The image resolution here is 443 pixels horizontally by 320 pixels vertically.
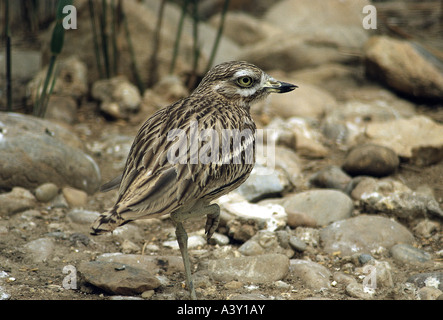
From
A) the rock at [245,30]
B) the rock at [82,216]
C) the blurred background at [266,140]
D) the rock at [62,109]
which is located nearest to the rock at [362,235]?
the blurred background at [266,140]

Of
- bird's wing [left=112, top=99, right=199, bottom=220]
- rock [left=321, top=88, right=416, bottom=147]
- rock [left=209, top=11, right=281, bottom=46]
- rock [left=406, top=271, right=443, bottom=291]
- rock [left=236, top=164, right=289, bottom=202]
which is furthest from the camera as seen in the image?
rock [left=209, top=11, right=281, bottom=46]

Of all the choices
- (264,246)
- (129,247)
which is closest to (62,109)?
(129,247)

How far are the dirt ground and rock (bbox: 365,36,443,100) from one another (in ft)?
6.10

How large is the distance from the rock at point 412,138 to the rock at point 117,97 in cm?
288

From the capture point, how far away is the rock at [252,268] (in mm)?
4141

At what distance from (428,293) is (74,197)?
10.3 feet

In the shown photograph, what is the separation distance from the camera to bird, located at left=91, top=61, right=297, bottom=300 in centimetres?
345

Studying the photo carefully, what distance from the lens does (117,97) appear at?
7.23 meters

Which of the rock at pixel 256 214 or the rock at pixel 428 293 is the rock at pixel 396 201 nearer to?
the rock at pixel 256 214

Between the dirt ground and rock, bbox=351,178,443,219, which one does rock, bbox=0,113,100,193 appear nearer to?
the dirt ground

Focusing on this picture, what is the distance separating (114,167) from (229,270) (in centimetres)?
232

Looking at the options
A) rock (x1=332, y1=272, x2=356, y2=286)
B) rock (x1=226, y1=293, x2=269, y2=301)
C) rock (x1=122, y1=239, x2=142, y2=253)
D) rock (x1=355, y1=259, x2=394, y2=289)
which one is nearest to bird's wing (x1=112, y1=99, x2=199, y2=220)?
rock (x1=226, y1=293, x2=269, y2=301)

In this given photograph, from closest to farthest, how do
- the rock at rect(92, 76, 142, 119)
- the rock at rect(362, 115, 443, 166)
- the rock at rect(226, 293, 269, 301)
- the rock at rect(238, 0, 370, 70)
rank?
the rock at rect(226, 293, 269, 301) < the rock at rect(362, 115, 443, 166) < the rock at rect(92, 76, 142, 119) < the rock at rect(238, 0, 370, 70)

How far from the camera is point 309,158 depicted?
21.3 feet
